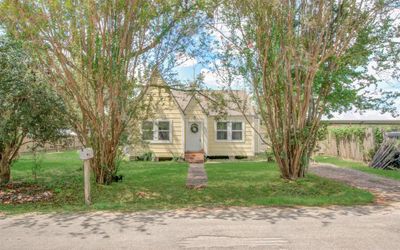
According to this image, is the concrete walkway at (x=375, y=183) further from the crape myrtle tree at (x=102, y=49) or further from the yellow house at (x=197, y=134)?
the yellow house at (x=197, y=134)

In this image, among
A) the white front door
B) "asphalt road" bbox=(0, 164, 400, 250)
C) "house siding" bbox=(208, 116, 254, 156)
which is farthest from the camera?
"house siding" bbox=(208, 116, 254, 156)

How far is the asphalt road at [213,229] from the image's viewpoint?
470cm

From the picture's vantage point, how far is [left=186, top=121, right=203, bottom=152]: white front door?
Answer: 19828 millimetres

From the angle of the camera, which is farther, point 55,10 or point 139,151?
point 139,151

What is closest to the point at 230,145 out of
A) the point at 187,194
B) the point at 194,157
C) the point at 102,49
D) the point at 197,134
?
the point at 197,134

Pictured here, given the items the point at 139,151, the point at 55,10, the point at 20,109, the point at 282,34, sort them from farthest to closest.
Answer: the point at 139,151
the point at 282,34
the point at 20,109
the point at 55,10

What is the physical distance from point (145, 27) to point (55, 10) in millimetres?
2012

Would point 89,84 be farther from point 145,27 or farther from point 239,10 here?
point 239,10

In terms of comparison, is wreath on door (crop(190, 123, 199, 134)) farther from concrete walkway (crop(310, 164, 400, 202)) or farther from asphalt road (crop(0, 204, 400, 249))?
asphalt road (crop(0, 204, 400, 249))

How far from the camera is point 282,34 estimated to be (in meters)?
8.73

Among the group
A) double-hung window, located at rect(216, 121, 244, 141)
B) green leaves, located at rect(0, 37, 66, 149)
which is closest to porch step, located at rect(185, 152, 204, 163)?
double-hung window, located at rect(216, 121, 244, 141)

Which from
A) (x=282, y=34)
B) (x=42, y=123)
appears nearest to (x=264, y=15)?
(x=282, y=34)

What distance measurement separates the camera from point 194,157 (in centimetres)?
1839

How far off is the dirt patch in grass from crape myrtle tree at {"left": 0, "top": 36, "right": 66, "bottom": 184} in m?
1.26
